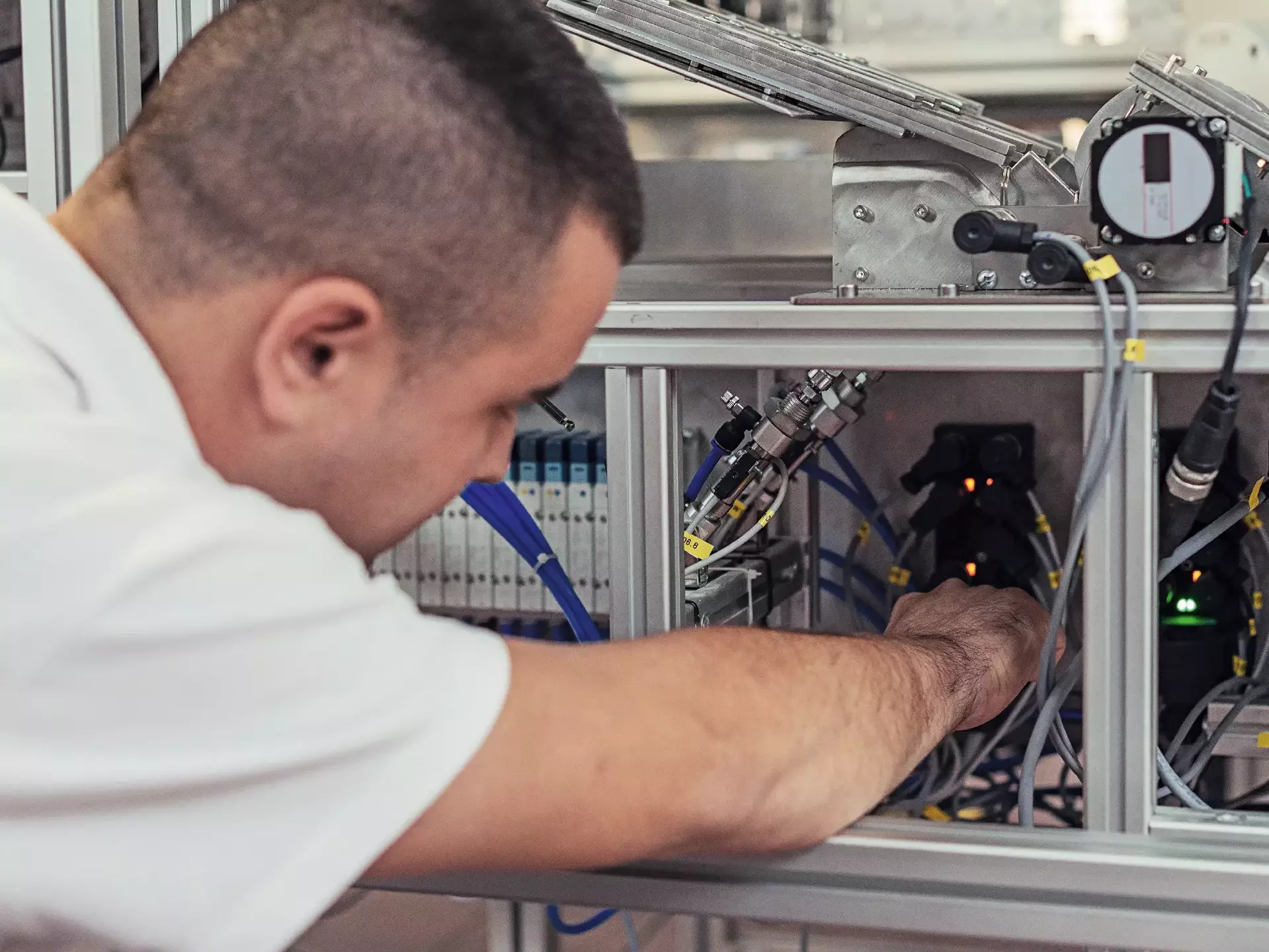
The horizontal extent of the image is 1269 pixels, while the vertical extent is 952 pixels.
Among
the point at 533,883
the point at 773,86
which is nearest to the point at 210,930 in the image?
the point at 533,883

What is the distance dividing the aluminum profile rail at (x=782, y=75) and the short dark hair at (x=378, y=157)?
433 millimetres

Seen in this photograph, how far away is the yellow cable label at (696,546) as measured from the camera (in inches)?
51.5

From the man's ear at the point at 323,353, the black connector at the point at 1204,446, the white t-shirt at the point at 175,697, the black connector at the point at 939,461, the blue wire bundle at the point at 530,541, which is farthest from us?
the black connector at the point at 939,461

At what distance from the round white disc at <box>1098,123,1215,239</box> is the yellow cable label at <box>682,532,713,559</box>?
46 centimetres

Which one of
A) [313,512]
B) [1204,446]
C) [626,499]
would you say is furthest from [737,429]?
[313,512]

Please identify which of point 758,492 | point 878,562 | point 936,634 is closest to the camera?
point 936,634

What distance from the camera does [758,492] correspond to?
133 centimetres

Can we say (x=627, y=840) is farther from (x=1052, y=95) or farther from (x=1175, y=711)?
(x=1052, y=95)

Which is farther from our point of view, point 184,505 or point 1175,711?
point 1175,711

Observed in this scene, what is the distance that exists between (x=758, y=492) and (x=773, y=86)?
0.37 metres

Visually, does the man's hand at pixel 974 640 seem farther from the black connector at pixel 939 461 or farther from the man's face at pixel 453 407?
the man's face at pixel 453 407

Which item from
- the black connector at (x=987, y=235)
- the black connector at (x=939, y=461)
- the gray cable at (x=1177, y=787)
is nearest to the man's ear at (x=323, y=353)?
the black connector at (x=987, y=235)

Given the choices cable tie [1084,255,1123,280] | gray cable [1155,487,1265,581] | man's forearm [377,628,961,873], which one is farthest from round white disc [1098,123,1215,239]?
man's forearm [377,628,961,873]

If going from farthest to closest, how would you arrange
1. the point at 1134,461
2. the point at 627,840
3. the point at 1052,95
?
the point at 1052,95 → the point at 1134,461 → the point at 627,840
